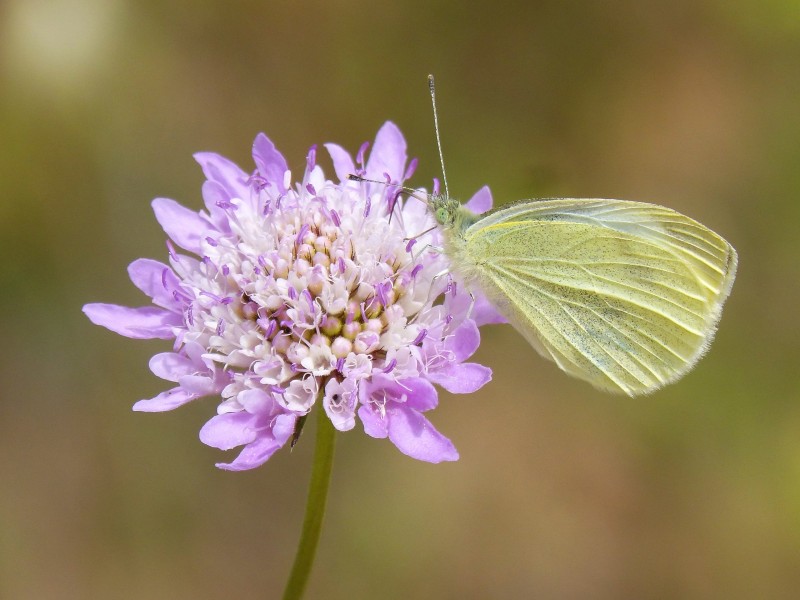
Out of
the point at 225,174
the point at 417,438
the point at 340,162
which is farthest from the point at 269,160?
the point at 417,438

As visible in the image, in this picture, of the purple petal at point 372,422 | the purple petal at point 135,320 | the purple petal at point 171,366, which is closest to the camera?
the purple petal at point 372,422


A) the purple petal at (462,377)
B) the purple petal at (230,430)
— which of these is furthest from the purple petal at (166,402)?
the purple petal at (462,377)

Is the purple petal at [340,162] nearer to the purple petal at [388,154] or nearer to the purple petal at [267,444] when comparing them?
the purple petal at [388,154]

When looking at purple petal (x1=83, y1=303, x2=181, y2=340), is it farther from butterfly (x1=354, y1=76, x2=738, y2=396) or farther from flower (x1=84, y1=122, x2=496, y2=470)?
butterfly (x1=354, y1=76, x2=738, y2=396)

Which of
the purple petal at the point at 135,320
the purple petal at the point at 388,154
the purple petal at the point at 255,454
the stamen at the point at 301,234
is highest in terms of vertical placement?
the purple petal at the point at 388,154

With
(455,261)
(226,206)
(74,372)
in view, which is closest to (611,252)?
(455,261)

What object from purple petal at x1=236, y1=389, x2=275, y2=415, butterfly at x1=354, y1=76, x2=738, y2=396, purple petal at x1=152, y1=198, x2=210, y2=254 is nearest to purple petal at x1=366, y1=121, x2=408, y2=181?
butterfly at x1=354, y1=76, x2=738, y2=396

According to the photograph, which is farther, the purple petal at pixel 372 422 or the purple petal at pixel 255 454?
the purple petal at pixel 372 422
